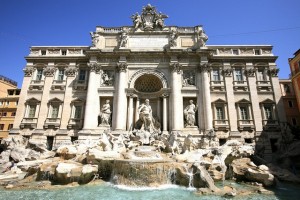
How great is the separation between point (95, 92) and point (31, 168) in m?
9.55

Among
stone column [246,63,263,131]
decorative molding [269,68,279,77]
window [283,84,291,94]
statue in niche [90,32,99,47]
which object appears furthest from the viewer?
window [283,84,291,94]

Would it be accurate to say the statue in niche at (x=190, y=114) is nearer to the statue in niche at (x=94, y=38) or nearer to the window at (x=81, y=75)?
the window at (x=81, y=75)

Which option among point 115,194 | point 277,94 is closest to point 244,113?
point 277,94

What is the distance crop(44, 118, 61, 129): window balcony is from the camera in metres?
20.0

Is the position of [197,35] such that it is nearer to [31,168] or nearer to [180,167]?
[180,167]

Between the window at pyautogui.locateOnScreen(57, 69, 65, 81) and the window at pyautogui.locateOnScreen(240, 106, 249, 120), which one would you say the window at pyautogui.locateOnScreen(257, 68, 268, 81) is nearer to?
the window at pyautogui.locateOnScreen(240, 106, 249, 120)

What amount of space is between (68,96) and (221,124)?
16.9 meters

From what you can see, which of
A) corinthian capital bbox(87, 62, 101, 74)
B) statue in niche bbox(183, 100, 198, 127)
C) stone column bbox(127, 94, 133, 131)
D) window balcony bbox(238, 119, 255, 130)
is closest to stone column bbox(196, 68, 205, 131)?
statue in niche bbox(183, 100, 198, 127)

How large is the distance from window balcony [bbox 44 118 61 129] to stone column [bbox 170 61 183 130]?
1235 centimetres

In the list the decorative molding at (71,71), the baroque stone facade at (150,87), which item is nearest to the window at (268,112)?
the baroque stone facade at (150,87)

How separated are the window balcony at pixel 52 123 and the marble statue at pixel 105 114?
4873 mm

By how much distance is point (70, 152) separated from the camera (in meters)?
14.3

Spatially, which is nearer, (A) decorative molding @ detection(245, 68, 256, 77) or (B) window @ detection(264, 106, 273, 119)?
(B) window @ detection(264, 106, 273, 119)

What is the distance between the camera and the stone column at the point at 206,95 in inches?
733
